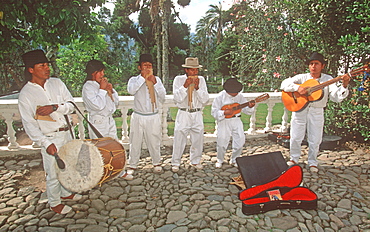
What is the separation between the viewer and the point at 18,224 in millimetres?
3156

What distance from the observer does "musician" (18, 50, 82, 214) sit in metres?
3.11

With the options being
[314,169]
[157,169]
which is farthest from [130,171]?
[314,169]

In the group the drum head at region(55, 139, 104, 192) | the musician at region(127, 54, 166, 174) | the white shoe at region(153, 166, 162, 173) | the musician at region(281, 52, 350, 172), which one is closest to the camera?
the drum head at region(55, 139, 104, 192)

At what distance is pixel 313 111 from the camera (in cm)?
450

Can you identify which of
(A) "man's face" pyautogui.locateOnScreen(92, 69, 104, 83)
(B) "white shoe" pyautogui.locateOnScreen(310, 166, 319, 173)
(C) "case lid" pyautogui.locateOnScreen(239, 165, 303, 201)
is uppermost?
(A) "man's face" pyautogui.locateOnScreen(92, 69, 104, 83)

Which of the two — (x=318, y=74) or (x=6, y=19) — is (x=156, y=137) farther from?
(x=318, y=74)

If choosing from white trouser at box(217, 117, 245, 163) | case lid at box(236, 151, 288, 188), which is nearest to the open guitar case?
case lid at box(236, 151, 288, 188)

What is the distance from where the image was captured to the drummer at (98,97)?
3816 millimetres

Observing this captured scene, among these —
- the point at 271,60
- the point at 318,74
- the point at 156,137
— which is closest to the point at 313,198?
the point at 318,74

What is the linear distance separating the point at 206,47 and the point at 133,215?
3301cm

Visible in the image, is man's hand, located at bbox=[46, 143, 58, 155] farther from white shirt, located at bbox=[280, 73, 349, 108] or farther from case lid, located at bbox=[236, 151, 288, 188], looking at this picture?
white shirt, located at bbox=[280, 73, 349, 108]

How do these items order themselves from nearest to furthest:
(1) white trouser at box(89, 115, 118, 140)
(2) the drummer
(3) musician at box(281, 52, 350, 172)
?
(2) the drummer
(1) white trouser at box(89, 115, 118, 140)
(3) musician at box(281, 52, 350, 172)

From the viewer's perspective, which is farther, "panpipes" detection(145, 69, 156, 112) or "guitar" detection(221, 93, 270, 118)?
"guitar" detection(221, 93, 270, 118)

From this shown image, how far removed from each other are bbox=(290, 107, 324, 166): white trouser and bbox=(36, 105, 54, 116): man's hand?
4096 mm
